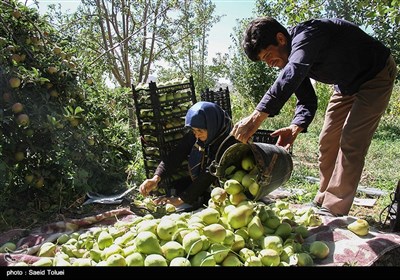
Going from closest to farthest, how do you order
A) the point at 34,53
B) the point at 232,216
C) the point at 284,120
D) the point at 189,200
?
the point at 232,216
the point at 189,200
the point at 34,53
the point at 284,120

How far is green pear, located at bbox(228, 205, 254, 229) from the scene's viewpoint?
1.73m

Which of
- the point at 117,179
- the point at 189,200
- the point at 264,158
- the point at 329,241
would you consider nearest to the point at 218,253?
the point at 264,158

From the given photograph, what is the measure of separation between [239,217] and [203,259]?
1.09 ft

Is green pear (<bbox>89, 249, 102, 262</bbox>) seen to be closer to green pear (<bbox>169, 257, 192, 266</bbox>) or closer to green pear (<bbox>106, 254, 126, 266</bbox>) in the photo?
green pear (<bbox>106, 254, 126, 266</bbox>)

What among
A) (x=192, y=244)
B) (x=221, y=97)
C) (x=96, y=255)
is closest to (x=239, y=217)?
(x=192, y=244)

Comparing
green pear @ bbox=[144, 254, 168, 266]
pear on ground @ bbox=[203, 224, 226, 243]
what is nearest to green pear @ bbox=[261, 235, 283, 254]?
pear on ground @ bbox=[203, 224, 226, 243]

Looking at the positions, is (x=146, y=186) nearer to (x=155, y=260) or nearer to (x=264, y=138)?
(x=155, y=260)

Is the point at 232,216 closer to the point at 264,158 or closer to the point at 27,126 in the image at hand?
the point at 264,158

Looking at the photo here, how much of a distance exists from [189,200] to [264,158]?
4.19 ft

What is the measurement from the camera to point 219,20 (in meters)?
17.4

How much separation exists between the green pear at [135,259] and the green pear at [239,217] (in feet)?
1.59

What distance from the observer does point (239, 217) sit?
1.73 m

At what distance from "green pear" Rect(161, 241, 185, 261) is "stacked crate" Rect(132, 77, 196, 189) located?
85.9 inches

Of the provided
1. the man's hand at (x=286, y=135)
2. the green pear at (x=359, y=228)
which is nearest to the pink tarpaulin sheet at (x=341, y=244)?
the green pear at (x=359, y=228)
